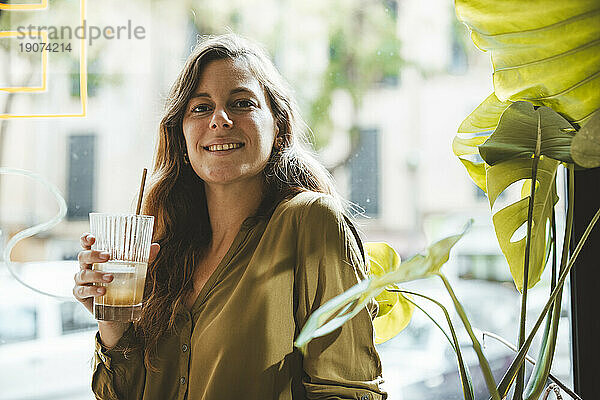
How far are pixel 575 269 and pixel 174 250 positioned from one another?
0.88m

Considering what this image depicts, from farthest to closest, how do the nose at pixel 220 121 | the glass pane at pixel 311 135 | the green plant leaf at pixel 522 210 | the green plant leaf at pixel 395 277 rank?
the glass pane at pixel 311 135, the nose at pixel 220 121, the green plant leaf at pixel 522 210, the green plant leaf at pixel 395 277

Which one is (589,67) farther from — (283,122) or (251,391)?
(251,391)

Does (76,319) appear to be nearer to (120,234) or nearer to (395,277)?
(120,234)

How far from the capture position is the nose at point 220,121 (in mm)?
1281

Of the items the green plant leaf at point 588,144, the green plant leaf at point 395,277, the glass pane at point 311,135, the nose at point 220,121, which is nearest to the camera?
the green plant leaf at point 395,277

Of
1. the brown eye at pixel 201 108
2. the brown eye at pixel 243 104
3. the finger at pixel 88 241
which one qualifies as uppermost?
the brown eye at pixel 243 104

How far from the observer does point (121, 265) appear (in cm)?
118

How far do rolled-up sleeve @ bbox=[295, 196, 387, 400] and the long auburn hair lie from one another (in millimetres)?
150

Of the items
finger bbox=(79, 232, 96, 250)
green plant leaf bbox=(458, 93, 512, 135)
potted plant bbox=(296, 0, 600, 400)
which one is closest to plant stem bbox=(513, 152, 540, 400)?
potted plant bbox=(296, 0, 600, 400)

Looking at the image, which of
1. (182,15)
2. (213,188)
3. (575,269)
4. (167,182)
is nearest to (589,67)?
(575,269)

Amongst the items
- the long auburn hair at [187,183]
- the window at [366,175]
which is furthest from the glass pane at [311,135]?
the long auburn hair at [187,183]

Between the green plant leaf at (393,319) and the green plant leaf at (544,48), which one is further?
the green plant leaf at (393,319)

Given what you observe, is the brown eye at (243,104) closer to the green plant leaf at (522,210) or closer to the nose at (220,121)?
the nose at (220,121)

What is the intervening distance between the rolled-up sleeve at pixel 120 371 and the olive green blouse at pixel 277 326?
0.17 ft
